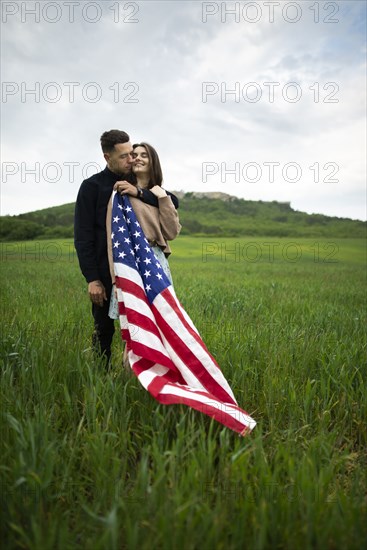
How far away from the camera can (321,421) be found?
2.27 m

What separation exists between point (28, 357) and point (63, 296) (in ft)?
13.6

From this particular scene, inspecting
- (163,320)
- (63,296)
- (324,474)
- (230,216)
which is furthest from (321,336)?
(230,216)

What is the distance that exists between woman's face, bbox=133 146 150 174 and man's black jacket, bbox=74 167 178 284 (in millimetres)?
200

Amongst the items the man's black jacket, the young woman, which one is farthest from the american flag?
the man's black jacket

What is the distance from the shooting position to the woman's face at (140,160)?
Result: 298 cm

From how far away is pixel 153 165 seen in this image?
3.05 meters

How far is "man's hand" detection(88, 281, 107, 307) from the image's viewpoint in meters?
3.02

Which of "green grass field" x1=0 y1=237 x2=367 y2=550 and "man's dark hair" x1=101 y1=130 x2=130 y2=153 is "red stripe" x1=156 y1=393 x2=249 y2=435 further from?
"man's dark hair" x1=101 y1=130 x2=130 y2=153

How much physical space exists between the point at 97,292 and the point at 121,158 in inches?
47.8

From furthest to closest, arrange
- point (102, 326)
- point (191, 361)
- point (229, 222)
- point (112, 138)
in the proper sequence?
1. point (229, 222)
2. point (102, 326)
3. point (112, 138)
4. point (191, 361)

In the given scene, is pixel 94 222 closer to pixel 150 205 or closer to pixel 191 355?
pixel 150 205

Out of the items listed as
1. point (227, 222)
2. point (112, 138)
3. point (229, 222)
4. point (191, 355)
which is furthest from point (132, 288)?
point (229, 222)

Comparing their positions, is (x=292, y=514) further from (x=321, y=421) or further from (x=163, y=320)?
(x=163, y=320)

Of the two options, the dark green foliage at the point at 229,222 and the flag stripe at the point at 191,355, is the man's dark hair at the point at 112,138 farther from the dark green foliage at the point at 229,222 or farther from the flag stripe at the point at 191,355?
the dark green foliage at the point at 229,222
